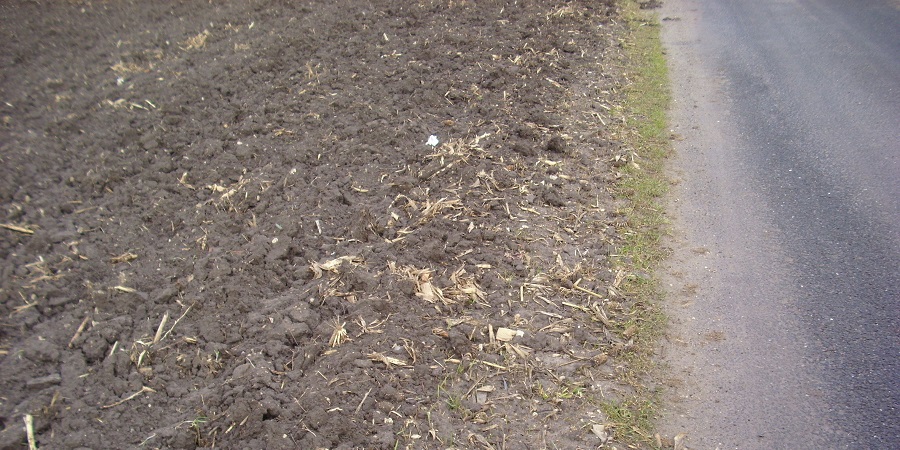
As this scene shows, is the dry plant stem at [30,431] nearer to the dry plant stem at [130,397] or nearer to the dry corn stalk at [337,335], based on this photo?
the dry plant stem at [130,397]

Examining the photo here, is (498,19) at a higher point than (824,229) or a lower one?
higher

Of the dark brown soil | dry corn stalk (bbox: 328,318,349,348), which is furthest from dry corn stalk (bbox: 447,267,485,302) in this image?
dry corn stalk (bbox: 328,318,349,348)

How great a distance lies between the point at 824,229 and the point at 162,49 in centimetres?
779

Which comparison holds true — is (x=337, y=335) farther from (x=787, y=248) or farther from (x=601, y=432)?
(x=787, y=248)

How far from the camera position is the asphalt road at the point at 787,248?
3406 mm

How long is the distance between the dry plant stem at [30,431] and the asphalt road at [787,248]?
3417 mm

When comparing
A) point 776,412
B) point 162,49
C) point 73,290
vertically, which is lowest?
point 776,412

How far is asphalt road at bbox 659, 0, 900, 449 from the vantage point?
3406mm

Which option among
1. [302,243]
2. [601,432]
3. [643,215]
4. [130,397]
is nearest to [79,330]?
[130,397]

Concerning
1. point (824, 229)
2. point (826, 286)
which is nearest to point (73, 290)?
point (826, 286)

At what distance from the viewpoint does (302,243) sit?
179 inches

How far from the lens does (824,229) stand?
489 centimetres

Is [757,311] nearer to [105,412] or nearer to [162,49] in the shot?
[105,412]

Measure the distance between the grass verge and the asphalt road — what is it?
0.13 meters
